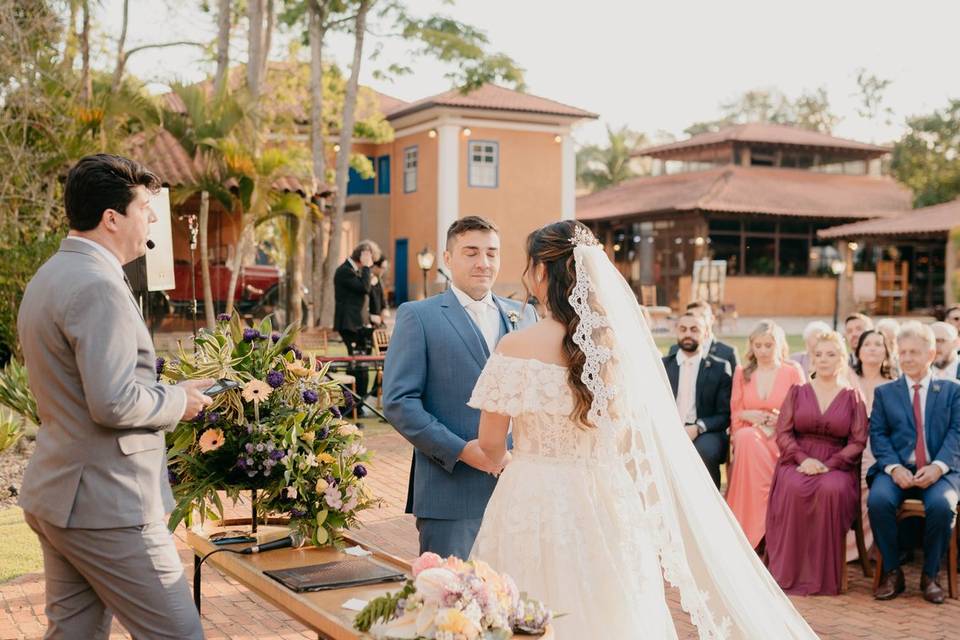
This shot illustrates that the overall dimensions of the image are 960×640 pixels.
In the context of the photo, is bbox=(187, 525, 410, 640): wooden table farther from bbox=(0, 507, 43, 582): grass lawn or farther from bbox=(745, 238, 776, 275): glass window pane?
bbox=(745, 238, 776, 275): glass window pane

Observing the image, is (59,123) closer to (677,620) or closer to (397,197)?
(677,620)

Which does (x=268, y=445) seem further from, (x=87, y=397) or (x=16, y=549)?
(x=16, y=549)

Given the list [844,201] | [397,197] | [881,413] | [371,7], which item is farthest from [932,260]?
[881,413]

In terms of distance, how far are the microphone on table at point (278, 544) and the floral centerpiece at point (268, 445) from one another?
4 centimetres

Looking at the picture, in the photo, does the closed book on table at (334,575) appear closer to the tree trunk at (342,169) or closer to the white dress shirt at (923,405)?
the white dress shirt at (923,405)

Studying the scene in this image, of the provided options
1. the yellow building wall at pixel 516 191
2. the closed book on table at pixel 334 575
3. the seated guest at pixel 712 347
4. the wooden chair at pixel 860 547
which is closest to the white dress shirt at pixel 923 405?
the wooden chair at pixel 860 547

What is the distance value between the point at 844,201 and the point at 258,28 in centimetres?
2787

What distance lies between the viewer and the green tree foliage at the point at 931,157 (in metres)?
43.1

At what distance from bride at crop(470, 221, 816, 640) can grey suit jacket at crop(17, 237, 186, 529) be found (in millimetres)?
1343

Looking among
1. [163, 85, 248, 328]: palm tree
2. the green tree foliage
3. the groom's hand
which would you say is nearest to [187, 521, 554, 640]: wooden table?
the groom's hand

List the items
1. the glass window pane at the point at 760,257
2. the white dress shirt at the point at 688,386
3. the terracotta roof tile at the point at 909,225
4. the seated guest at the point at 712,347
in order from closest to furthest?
the white dress shirt at the point at 688,386
the seated guest at the point at 712,347
the terracotta roof tile at the point at 909,225
the glass window pane at the point at 760,257

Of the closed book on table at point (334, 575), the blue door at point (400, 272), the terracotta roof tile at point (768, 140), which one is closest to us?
the closed book on table at point (334, 575)

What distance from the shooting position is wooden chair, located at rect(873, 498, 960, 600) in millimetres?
6906

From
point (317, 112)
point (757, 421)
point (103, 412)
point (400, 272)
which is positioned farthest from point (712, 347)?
point (400, 272)
